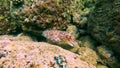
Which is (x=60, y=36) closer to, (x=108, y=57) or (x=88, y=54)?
(x=88, y=54)

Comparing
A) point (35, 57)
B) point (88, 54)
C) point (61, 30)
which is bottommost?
point (88, 54)

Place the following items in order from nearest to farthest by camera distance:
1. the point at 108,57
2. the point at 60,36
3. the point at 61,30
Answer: the point at 108,57, the point at 60,36, the point at 61,30

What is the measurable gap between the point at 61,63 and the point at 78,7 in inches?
149

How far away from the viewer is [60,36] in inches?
304

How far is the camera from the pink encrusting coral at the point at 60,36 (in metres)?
7.60

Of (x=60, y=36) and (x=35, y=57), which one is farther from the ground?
(x=35, y=57)

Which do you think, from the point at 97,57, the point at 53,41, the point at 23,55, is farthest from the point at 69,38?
the point at 23,55

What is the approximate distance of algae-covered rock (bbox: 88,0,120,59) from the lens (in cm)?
669

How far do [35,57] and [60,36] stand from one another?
201cm

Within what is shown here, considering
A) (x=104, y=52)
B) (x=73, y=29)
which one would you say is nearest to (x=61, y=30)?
(x=73, y=29)

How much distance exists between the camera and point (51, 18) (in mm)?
8047

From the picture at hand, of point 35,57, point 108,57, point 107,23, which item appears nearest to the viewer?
point 35,57

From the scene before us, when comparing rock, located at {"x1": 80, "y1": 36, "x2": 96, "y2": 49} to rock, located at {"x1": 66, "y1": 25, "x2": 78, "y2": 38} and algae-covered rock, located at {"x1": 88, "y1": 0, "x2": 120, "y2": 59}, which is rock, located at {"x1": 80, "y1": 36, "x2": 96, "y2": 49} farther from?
rock, located at {"x1": 66, "y1": 25, "x2": 78, "y2": 38}

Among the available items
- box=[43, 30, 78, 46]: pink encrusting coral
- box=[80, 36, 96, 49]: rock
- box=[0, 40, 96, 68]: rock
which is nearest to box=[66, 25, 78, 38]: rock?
box=[43, 30, 78, 46]: pink encrusting coral
